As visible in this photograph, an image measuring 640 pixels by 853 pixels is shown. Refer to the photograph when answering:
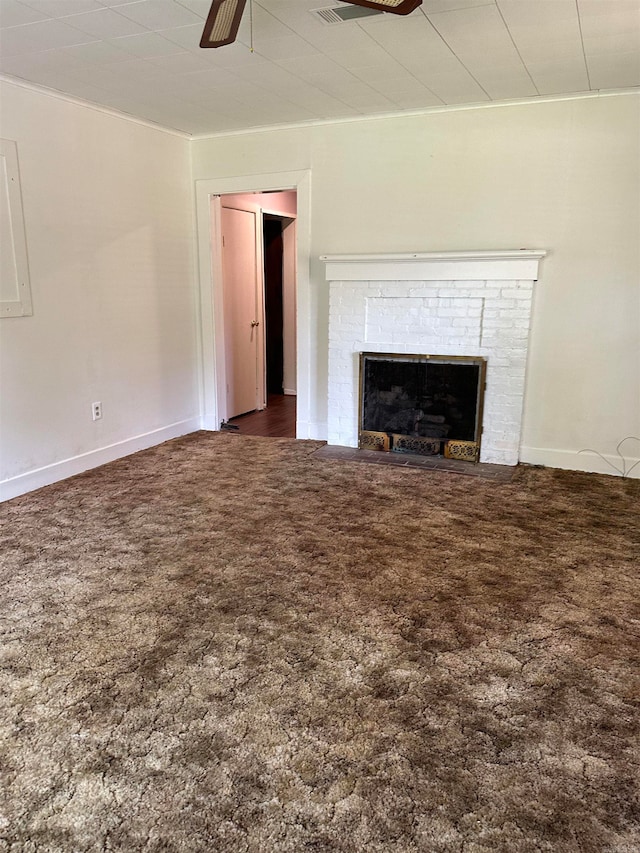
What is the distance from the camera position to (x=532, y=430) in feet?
14.6

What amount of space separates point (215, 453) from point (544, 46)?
343cm

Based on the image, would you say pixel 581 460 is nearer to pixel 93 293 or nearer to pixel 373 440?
pixel 373 440

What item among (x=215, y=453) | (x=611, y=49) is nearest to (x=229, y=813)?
(x=215, y=453)

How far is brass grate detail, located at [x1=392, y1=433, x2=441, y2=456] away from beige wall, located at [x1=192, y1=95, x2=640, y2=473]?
66cm

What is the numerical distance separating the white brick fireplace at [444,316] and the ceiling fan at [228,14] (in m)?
2.36

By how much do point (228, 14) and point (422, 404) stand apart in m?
2.99

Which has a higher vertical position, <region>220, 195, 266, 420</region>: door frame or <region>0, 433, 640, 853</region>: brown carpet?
A: <region>220, 195, 266, 420</region>: door frame

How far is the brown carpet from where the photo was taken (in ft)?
5.06

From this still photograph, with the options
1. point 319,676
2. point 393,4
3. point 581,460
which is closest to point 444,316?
point 581,460

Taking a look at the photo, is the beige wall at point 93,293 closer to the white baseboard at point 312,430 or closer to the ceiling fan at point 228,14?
the white baseboard at point 312,430

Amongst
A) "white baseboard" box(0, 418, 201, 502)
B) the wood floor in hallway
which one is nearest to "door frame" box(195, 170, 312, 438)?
the wood floor in hallway

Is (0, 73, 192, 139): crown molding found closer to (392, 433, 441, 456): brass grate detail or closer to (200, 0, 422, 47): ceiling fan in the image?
(200, 0, 422, 47): ceiling fan

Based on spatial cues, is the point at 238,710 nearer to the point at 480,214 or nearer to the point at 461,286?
the point at 461,286

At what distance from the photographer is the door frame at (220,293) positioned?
16.2 ft
